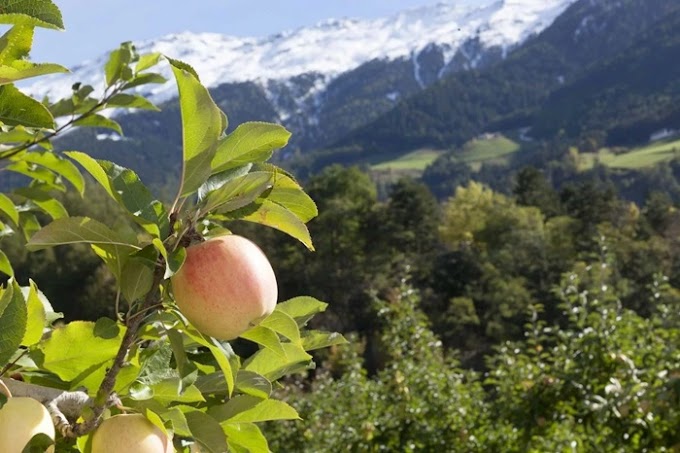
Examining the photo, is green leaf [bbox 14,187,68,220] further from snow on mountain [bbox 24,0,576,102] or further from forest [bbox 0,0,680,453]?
snow on mountain [bbox 24,0,576,102]

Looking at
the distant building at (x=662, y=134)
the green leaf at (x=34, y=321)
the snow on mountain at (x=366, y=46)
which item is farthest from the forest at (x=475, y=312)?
the snow on mountain at (x=366, y=46)

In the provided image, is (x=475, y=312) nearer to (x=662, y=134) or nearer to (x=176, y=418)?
(x=176, y=418)

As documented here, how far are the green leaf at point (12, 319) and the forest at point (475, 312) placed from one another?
2293 millimetres

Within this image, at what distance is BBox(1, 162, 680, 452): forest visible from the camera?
3.73 m

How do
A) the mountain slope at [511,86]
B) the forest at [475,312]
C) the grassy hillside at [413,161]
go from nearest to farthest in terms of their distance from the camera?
the forest at [475,312], the grassy hillside at [413,161], the mountain slope at [511,86]

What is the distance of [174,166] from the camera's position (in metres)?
132

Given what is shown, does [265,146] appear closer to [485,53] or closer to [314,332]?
[314,332]

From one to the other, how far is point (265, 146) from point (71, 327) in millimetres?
262

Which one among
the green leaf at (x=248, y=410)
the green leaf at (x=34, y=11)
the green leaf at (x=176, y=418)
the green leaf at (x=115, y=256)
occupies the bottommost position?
the green leaf at (x=248, y=410)

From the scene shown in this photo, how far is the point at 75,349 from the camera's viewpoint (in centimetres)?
74

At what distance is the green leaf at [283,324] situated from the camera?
0.71 metres

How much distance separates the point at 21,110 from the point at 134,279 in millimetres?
179

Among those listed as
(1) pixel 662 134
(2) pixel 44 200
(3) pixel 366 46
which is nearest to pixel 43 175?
(2) pixel 44 200

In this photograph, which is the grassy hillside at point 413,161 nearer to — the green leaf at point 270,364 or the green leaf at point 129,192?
the green leaf at point 270,364
